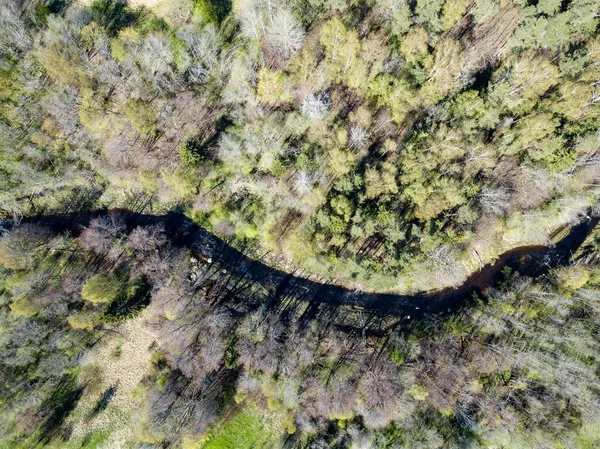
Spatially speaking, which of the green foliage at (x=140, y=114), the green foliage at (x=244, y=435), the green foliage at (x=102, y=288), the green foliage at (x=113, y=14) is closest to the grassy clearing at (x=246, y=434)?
the green foliage at (x=244, y=435)

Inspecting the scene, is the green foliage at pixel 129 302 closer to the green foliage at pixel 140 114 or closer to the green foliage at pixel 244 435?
the green foliage at pixel 140 114

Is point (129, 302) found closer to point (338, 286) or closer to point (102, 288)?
point (102, 288)

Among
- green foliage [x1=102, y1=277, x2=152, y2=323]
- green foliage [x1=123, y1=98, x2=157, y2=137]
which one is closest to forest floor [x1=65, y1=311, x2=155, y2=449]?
green foliage [x1=102, y1=277, x2=152, y2=323]

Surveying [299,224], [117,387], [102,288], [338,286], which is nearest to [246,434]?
[117,387]

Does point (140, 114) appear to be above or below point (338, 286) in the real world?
above

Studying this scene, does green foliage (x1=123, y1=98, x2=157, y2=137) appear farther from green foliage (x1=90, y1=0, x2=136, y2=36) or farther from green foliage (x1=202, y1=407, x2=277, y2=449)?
green foliage (x1=202, y1=407, x2=277, y2=449)

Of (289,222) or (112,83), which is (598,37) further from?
(112,83)

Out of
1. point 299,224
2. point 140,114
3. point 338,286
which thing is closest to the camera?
point 140,114
